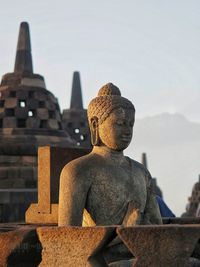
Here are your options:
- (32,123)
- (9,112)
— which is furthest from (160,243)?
A: (9,112)

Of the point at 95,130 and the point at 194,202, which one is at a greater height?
the point at 95,130

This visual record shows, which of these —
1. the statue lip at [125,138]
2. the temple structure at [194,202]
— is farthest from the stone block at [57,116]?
the statue lip at [125,138]

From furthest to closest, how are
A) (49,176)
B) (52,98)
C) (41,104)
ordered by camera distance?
(52,98)
(41,104)
(49,176)

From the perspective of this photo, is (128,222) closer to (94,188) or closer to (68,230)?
(94,188)

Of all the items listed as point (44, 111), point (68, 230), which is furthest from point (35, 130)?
point (68, 230)

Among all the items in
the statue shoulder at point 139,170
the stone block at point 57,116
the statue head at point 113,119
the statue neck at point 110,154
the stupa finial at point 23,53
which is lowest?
the statue shoulder at point 139,170

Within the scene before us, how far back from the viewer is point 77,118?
25.5m

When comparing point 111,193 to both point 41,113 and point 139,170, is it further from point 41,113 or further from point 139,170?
point 41,113

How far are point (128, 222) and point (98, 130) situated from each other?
0.80 metres

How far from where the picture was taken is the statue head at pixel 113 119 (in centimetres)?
447

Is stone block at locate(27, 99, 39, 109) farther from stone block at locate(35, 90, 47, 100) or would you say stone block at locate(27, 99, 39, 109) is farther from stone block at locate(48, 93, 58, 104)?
stone block at locate(48, 93, 58, 104)

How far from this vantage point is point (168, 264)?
10.5ft

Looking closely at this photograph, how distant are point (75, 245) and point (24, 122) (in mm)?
14040

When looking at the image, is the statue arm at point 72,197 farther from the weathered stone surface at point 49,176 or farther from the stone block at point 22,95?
the stone block at point 22,95
